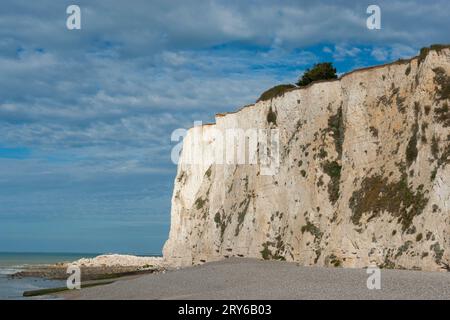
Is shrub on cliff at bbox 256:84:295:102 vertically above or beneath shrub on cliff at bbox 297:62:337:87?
beneath

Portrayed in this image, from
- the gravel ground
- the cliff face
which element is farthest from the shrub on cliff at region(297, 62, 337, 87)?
the gravel ground

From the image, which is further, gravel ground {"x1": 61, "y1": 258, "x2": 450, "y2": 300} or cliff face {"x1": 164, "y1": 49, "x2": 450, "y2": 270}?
cliff face {"x1": 164, "y1": 49, "x2": 450, "y2": 270}

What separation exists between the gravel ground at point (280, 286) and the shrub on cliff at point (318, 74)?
2501 centimetres

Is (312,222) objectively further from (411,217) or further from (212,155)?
(212,155)

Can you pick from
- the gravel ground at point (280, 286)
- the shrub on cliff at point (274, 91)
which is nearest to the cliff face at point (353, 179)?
the shrub on cliff at point (274, 91)

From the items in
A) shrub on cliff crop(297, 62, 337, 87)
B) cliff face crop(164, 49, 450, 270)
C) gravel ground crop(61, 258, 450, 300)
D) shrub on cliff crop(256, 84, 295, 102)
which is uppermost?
shrub on cliff crop(297, 62, 337, 87)

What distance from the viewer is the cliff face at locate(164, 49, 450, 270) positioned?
27781 millimetres

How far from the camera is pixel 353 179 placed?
3362 centimetres

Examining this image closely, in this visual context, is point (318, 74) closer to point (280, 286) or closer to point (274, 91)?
point (274, 91)

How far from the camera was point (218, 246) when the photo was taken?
47.9 m

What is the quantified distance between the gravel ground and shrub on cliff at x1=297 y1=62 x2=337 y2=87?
25006 millimetres

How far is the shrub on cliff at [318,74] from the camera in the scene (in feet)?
171

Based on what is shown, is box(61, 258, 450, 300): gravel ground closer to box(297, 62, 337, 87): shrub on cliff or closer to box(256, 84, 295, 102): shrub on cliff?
box(256, 84, 295, 102): shrub on cliff
